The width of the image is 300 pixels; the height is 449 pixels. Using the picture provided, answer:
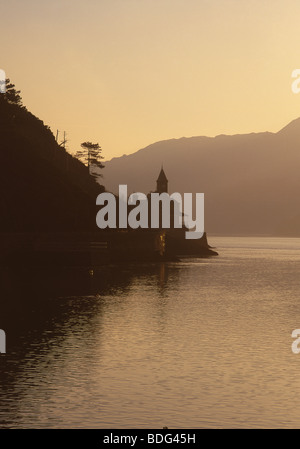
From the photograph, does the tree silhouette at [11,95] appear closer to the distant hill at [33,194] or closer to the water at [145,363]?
the distant hill at [33,194]

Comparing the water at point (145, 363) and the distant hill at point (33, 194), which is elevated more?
the distant hill at point (33, 194)

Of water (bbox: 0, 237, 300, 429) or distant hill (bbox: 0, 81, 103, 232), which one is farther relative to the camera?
distant hill (bbox: 0, 81, 103, 232)

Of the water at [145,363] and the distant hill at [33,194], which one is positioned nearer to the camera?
the water at [145,363]

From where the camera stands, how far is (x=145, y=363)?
34.3 m

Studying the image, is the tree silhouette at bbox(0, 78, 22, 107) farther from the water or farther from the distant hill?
the water

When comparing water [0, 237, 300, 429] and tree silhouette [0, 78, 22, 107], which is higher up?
tree silhouette [0, 78, 22, 107]

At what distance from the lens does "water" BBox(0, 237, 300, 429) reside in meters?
23.9

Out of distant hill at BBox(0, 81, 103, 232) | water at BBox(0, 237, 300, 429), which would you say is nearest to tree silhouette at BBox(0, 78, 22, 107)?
distant hill at BBox(0, 81, 103, 232)

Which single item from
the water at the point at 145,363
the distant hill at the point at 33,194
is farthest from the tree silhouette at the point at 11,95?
the water at the point at 145,363

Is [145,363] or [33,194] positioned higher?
[33,194]

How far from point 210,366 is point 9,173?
115 m

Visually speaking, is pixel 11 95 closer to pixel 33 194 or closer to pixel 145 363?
pixel 33 194

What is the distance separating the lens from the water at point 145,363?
78.3 feet

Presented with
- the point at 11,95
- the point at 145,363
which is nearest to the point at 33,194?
the point at 11,95
